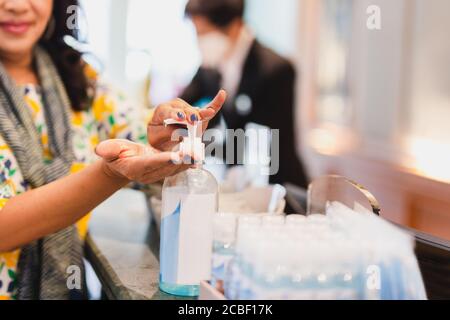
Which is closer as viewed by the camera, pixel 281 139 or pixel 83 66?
pixel 83 66

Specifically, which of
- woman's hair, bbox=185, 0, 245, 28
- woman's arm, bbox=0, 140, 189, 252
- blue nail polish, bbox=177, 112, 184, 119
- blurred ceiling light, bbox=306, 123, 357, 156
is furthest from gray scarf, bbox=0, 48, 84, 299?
blurred ceiling light, bbox=306, 123, 357, 156

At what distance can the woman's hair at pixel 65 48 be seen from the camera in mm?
1485

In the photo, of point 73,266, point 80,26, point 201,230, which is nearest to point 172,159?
point 201,230

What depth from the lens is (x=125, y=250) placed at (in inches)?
49.6

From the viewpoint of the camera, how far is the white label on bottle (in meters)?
0.89

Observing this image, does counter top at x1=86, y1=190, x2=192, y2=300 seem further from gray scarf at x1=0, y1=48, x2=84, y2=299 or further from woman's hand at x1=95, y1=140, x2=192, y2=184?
woman's hand at x1=95, y1=140, x2=192, y2=184

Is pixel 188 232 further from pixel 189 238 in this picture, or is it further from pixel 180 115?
pixel 180 115

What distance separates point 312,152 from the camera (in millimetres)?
4641

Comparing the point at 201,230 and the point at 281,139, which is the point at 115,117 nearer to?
the point at 201,230

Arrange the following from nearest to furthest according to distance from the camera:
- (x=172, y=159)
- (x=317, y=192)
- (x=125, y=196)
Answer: (x=172, y=159) → (x=317, y=192) → (x=125, y=196)

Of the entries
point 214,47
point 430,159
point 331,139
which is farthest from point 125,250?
point 331,139

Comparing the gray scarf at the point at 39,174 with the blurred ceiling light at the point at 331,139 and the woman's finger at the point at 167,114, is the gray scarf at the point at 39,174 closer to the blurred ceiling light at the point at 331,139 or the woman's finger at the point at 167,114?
the woman's finger at the point at 167,114

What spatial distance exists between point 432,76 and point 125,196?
6.31ft

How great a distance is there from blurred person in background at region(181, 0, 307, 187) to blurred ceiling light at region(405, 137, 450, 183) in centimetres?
61
